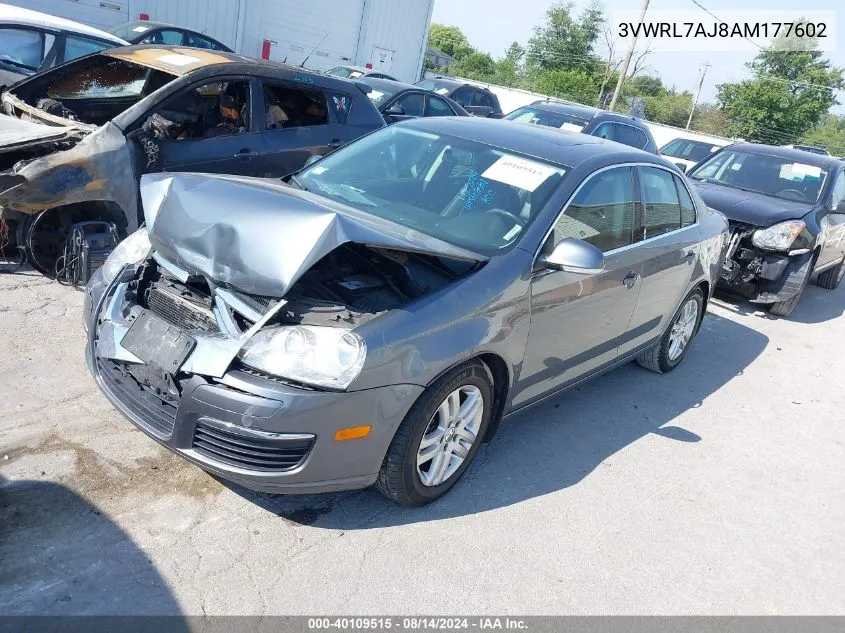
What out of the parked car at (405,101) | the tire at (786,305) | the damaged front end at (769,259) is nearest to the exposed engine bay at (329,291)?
the damaged front end at (769,259)

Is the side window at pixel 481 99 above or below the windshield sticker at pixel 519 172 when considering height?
above

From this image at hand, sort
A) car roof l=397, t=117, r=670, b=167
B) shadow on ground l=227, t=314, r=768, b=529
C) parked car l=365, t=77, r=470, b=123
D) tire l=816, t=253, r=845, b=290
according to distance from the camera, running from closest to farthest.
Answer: shadow on ground l=227, t=314, r=768, b=529 → car roof l=397, t=117, r=670, b=167 → tire l=816, t=253, r=845, b=290 → parked car l=365, t=77, r=470, b=123

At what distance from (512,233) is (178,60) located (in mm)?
3877

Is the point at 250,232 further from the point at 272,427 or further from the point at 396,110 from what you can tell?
the point at 396,110

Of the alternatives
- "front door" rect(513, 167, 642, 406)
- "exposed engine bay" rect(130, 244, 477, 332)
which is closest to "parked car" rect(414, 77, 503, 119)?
"front door" rect(513, 167, 642, 406)

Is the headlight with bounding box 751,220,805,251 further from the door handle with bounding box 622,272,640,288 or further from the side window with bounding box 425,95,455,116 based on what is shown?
the side window with bounding box 425,95,455,116

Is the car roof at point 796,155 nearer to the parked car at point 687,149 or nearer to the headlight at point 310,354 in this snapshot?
the parked car at point 687,149

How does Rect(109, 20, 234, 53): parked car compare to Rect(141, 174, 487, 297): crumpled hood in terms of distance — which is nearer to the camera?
Rect(141, 174, 487, 297): crumpled hood

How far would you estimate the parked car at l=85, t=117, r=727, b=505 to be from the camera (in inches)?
115

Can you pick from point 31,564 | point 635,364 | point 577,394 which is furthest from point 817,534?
point 31,564

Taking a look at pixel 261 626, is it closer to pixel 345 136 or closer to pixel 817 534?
pixel 817 534

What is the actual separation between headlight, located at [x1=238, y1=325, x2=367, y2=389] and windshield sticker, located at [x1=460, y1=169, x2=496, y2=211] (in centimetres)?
132

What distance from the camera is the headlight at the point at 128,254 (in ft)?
12.1

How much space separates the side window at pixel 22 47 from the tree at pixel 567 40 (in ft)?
172
